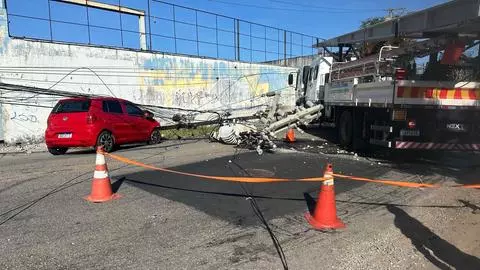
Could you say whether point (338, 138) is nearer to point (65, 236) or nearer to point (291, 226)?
point (291, 226)

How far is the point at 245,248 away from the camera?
5.15m

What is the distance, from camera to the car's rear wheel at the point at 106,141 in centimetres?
1312

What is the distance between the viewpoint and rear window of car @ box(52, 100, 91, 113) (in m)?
13.0

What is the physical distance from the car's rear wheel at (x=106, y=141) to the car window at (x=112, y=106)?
701mm

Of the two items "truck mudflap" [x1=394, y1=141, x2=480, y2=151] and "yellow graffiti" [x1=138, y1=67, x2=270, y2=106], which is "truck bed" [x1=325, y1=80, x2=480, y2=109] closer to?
"truck mudflap" [x1=394, y1=141, x2=480, y2=151]

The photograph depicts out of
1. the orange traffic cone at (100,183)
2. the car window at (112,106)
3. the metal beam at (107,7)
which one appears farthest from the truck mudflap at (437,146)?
the metal beam at (107,7)

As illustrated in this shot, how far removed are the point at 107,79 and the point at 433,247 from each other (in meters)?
17.5

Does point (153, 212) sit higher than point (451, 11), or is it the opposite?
point (451, 11)

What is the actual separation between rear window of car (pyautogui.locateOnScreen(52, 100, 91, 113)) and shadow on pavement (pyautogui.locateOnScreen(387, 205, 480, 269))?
9.48 m

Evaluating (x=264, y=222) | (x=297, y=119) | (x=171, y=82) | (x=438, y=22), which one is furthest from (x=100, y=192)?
(x=171, y=82)

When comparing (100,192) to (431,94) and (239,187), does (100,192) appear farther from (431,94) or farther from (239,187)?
(431,94)

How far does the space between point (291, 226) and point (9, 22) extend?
1527cm

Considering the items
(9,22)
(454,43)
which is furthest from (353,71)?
(9,22)

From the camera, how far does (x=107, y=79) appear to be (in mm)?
20359
